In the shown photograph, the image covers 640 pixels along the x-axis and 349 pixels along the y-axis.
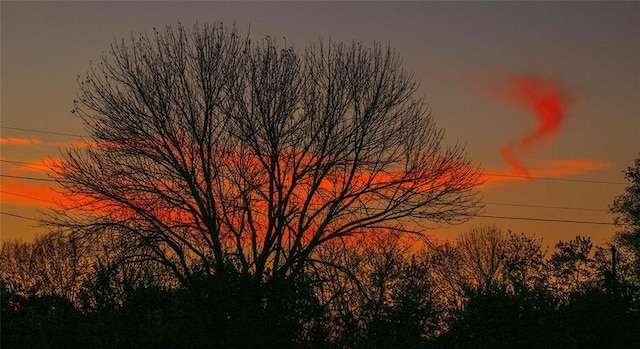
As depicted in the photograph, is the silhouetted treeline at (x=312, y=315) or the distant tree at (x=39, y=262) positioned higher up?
the distant tree at (x=39, y=262)

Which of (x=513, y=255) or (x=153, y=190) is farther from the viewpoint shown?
(x=513, y=255)

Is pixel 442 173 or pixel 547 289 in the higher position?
pixel 442 173

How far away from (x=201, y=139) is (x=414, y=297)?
29.8 feet

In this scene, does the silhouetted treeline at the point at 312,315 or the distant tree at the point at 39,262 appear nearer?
the silhouetted treeline at the point at 312,315

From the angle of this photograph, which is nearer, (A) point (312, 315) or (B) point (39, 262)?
(A) point (312, 315)

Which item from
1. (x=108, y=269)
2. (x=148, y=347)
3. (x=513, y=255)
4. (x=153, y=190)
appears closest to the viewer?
(x=148, y=347)

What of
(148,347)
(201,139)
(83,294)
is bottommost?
(148,347)

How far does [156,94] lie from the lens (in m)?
30.0

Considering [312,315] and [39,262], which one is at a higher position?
[39,262]

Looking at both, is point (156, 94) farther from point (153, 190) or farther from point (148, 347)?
point (148, 347)

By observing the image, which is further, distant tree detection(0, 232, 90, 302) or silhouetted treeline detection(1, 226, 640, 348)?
distant tree detection(0, 232, 90, 302)

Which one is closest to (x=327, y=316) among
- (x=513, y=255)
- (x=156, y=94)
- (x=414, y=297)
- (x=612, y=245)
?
(x=414, y=297)

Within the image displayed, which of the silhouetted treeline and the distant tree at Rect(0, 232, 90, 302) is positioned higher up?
the distant tree at Rect(0, 232, 90, 302)

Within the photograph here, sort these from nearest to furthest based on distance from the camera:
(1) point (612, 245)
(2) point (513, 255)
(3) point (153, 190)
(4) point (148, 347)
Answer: (4) point (148, 347), (3) point (153, 190), (1) point (612, 245), (2) point (513, 255)
